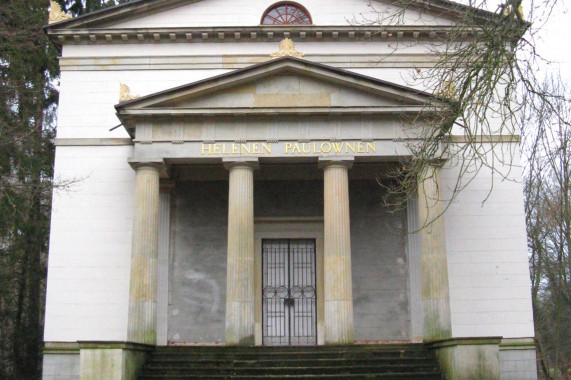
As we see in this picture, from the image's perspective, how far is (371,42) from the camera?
22500 mm

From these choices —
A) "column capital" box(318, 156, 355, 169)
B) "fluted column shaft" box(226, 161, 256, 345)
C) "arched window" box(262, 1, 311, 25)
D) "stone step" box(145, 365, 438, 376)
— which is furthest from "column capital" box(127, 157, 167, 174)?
→ "arched window" box(262, 1, 311, 25)

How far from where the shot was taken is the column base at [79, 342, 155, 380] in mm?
15531

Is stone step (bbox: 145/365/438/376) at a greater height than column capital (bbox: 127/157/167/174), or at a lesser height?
lesser

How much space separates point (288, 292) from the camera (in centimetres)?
2205

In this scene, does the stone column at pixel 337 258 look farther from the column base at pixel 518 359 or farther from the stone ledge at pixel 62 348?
the stone ledge at pixel 62 348

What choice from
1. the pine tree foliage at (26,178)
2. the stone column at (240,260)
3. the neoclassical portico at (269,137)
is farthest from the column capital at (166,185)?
the pine tree foliage at (26,178)

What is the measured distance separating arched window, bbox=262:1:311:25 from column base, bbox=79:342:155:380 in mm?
11900

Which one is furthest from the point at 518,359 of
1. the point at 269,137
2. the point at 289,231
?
the point at 269,137

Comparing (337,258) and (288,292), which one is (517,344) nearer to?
(337,258)

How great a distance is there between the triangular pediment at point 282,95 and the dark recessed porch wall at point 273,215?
373 cm

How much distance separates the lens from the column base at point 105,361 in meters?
15.5

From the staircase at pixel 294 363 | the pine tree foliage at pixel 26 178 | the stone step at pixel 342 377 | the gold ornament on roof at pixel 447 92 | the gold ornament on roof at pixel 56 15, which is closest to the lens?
the gold ornament on roof at pixel 447 92

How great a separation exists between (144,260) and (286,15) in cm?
965

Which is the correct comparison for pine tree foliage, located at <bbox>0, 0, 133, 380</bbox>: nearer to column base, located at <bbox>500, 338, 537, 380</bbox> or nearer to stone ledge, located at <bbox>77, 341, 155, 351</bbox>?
stone ledge, located at <bbox>77, 341, 155, 351</bbox>
